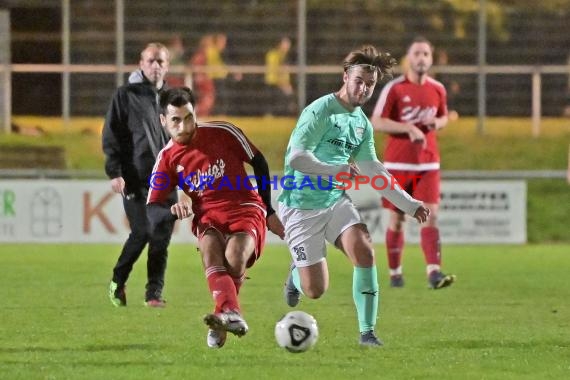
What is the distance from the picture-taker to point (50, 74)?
800 inches

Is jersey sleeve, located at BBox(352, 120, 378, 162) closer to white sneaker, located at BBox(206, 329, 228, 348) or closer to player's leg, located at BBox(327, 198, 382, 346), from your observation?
player's leg, located at BBox(327, 198, 382, 346)

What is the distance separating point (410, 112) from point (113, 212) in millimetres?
6695

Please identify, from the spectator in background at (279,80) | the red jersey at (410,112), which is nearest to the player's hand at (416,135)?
the red jersey at (410,112)

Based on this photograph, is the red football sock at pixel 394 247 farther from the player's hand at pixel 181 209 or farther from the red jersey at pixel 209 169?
the player's hand at pixel 181 209

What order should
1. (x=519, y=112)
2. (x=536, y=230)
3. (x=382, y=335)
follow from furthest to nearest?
(x=519, y=112), (x=536, y=230), (x=382, y=335)

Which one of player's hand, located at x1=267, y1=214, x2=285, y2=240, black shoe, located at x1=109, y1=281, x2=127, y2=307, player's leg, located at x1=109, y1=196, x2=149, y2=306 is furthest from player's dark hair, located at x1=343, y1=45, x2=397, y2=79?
black shoe, located at x1=109, y1=281, x2=127, y2=307

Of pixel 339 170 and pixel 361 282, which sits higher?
pixel 339 170

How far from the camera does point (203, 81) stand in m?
20.8

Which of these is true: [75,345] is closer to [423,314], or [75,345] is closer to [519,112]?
[423,314]

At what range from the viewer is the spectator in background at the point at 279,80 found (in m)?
20.5

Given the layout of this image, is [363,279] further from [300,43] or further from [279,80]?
[279,80]

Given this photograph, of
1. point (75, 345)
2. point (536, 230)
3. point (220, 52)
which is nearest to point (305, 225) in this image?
point (75, 345)

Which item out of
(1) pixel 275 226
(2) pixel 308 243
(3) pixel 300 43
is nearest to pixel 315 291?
(2) pixel 308 243

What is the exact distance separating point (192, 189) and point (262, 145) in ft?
43.4
